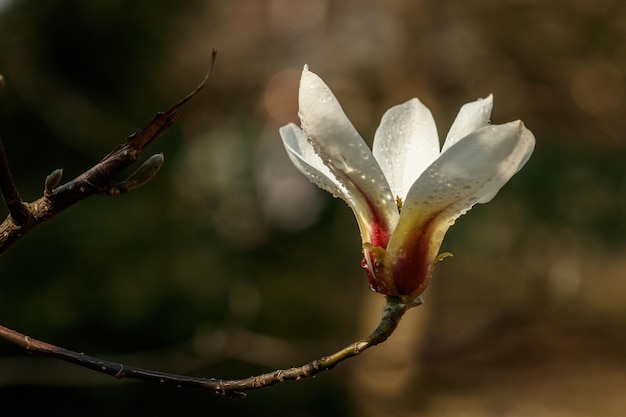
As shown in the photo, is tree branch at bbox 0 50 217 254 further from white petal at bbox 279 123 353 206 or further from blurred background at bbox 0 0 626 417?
blurred background at bbox 0 0 626 417

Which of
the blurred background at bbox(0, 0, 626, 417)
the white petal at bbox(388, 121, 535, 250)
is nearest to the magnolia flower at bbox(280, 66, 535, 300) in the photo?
the white petal at bbox(388, 121, 535, 250)

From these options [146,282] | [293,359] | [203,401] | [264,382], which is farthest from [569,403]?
[264,382]

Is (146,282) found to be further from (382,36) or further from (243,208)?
(382,36)

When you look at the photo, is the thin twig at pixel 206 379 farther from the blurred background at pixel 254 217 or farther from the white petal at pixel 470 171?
the blurred background at pixel 254 217

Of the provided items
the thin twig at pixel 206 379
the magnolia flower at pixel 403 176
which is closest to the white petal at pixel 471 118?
the magnolia flower at pixel 403 176

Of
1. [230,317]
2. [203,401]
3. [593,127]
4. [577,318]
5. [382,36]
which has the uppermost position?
[382,36]

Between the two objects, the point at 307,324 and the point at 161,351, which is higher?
the point at 307,324
